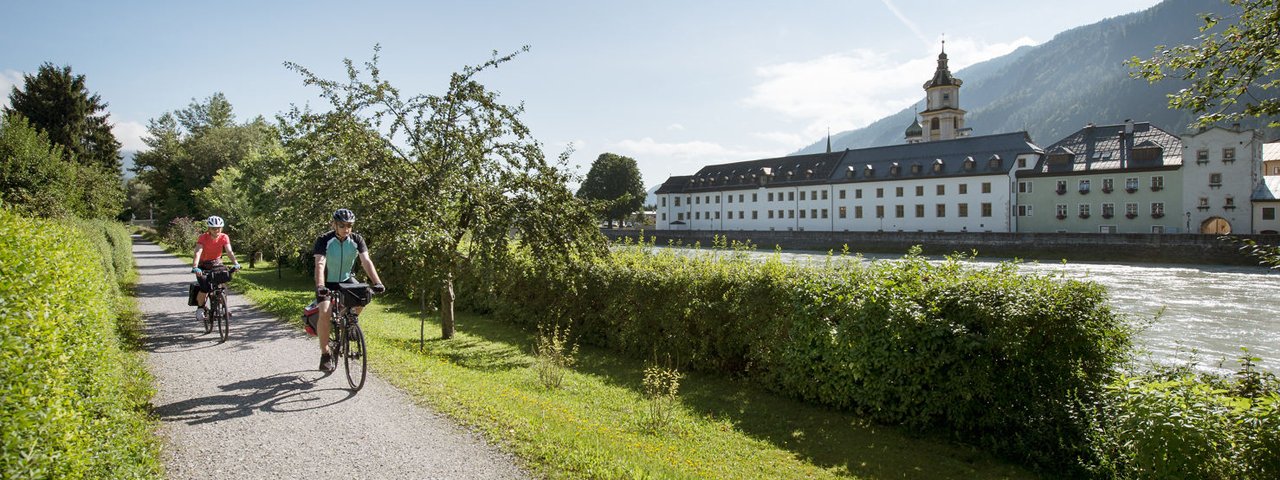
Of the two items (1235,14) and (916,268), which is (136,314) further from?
(1235,14)

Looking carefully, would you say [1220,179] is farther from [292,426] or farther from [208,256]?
[292,426]

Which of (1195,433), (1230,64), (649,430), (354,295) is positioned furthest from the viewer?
(1230,64)

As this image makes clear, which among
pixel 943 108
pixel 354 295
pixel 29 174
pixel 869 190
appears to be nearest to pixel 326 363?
pixel 354 295

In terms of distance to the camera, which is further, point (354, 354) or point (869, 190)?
point (869, 190)

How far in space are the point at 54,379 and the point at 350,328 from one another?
4.29 metres

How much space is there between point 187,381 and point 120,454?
3476mm

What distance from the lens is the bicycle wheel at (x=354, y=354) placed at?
7371mm

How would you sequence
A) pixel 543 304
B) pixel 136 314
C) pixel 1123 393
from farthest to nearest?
pixel 543 304, pixel 136 314, pixel 1123 393

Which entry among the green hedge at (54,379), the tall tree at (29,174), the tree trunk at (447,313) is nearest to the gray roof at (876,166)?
the tree trunk at (447,313)

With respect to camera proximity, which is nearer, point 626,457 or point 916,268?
point 626,457

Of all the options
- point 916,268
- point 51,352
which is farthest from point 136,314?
point 916,268

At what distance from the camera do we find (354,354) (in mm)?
7598

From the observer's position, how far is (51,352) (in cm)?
345

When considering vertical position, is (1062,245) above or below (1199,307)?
above
